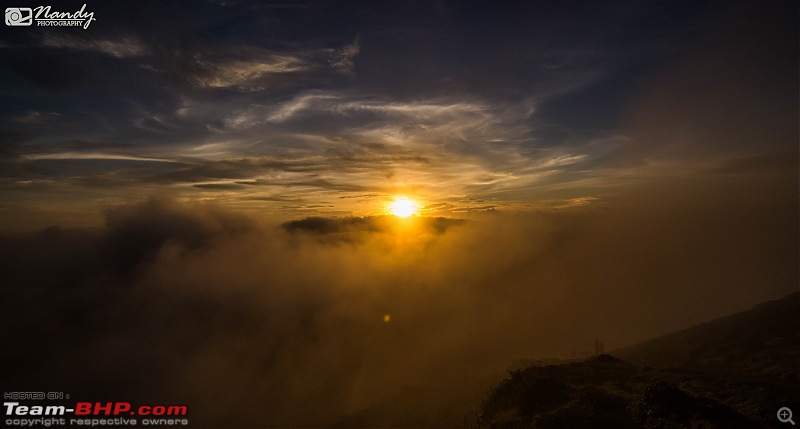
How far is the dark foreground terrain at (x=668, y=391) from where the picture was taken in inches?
1070

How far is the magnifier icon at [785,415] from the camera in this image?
2617 centimetres

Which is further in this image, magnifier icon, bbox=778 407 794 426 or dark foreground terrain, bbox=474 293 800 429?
dark foreground terrain, bbox=474 293 800 429

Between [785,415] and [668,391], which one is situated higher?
[668,391]

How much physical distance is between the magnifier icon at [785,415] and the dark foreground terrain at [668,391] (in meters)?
0.37

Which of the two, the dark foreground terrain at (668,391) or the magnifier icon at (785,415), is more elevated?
the magnifier icon at (785,415)

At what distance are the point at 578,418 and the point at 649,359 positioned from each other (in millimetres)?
51324

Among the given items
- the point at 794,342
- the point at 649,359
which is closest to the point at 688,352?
the point at 649,359

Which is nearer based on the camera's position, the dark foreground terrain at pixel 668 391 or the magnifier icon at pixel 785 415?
the magnifier icon at pixel 785 415

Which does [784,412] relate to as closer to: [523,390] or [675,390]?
[675,390]

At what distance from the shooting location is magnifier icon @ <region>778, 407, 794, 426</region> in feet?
85.9

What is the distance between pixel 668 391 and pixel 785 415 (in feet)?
25.1

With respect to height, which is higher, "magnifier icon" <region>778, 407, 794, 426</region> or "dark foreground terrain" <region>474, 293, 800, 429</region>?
"magnifier icon" <region>778, 407, 794, 426</region>

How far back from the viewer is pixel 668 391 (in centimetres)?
2842

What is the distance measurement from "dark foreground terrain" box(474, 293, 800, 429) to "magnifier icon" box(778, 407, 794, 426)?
14.5 inches
